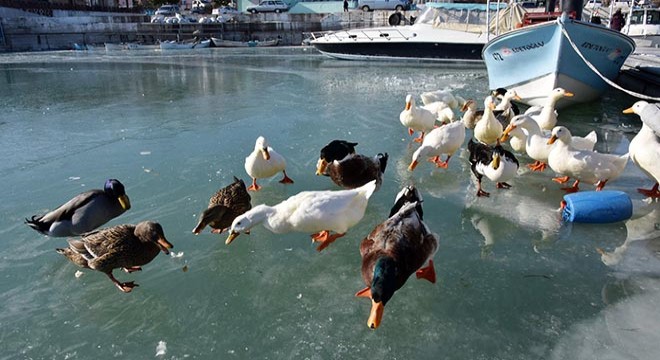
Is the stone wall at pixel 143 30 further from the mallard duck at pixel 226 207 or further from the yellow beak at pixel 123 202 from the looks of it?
the yellow beak at pixel 123 202

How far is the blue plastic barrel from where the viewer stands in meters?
4.03

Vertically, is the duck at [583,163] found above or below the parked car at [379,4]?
below

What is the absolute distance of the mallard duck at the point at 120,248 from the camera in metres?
3.13

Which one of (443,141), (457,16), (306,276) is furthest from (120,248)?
(457,16)

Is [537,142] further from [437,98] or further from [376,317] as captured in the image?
[376,317]

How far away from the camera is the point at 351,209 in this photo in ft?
12.0

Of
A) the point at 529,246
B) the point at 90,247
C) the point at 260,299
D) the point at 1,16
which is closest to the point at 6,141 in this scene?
the point at 90,247

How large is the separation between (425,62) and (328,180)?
17.9m

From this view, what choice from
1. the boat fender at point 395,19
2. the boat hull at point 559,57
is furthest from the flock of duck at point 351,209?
the boat fender at point 395,19

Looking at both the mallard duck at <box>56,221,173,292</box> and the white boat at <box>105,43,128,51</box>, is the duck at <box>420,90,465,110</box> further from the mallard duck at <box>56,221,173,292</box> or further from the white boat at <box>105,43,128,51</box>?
the white boat at <box>105,43,128,51</box>

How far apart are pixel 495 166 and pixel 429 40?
17.9 meters

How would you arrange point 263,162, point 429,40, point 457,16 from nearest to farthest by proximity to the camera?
point 263,162
point 429,40
point 457,16

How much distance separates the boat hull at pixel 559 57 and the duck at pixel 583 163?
5280mm

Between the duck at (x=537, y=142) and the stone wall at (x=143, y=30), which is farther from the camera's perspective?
the stone wall at (x=143, y=30)
